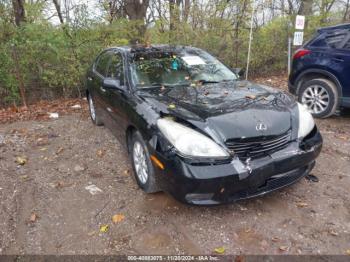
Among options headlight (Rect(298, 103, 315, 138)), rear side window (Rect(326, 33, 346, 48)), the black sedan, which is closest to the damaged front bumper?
the black sedan

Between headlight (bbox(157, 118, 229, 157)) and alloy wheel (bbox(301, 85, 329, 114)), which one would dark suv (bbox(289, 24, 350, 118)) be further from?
headlight (bbox(157, 118, 229, 157))

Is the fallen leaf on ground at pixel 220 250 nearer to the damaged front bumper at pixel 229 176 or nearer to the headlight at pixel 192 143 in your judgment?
the damaged front bumper at pixel 229 176

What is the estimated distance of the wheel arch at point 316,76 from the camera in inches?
211

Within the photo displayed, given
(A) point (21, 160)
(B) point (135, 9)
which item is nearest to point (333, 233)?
(A) point (21, 160)

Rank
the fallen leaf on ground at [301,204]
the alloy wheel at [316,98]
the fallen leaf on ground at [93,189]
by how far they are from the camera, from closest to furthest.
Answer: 1. the fallen leaf on ground at [301,204]
2. the fallen leaf on ground at [93,189]
3. the alloy wheel at [316,98]

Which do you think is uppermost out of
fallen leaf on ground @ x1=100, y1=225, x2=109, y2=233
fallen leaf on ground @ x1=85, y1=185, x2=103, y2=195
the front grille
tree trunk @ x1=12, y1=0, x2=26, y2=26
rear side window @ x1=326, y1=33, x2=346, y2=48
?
tree trunk @ x1=12, y1=0, x2=26, y2=26

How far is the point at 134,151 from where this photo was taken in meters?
3.59

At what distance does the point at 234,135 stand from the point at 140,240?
1261 mm

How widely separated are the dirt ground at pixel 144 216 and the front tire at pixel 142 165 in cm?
16

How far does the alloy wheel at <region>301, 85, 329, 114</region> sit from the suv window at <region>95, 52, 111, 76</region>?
368 cm

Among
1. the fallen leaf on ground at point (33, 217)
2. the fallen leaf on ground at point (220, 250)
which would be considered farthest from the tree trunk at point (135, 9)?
the fallen leaf on ground at point (220, 250)

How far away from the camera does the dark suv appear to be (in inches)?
208

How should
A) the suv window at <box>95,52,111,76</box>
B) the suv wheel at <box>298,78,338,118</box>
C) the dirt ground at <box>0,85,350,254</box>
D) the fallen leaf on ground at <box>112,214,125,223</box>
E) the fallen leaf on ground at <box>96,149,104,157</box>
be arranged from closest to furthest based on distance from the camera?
the dirt ground at <box>0,85,350,254</box> < the fallen leaf on ground at <box>112,214,125,223</box> < the fallen leaf on ground at <box>96,149,104,157</box> < the suv window at <box>95,52,111,76</box> < the suv wheel at <box>298,78,338,118</box>

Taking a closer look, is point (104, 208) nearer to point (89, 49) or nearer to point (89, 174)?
point (89, 174)
